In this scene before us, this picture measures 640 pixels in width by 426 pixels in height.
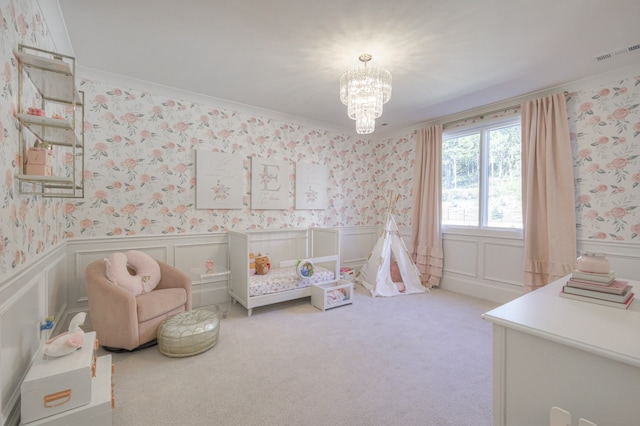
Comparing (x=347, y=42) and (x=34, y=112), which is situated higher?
(x=347, y=42)

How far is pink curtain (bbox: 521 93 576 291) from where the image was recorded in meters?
2.96

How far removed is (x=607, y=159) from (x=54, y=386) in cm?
472

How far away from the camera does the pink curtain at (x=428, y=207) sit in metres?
4.11

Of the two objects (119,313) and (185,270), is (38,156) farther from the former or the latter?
(185,270)

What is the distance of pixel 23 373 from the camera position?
1.49 meters

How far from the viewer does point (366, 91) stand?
7.71 feet

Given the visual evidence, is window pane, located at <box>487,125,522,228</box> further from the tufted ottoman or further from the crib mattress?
the tufted ottoman

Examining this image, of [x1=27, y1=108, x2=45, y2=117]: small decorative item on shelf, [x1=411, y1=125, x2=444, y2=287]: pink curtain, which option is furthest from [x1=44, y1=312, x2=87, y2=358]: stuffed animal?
[x1=411, y1=125, x2=444, y2=287]: pink curtain

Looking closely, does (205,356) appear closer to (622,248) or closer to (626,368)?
(626,368)

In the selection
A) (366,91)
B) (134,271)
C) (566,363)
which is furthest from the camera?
(134,271)

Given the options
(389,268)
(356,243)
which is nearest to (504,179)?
(389,268)

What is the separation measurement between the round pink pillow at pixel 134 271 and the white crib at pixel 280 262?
0.87 meters

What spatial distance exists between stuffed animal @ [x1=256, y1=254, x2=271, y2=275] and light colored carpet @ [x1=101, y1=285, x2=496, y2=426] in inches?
25.0

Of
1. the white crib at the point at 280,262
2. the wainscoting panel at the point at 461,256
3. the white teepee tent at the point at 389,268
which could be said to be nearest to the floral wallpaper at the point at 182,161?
the white crib at the point at 280,262
